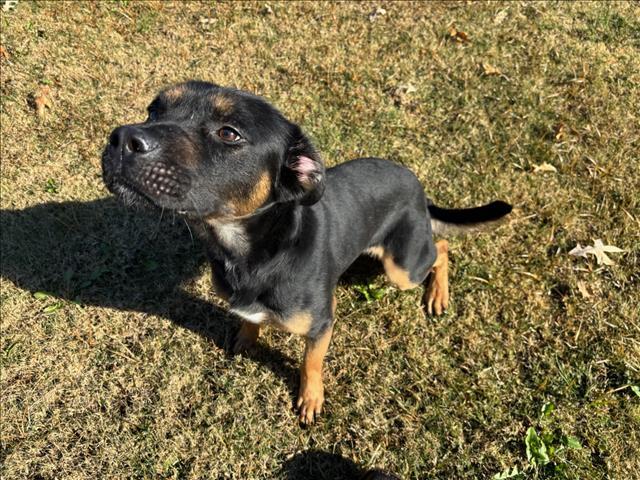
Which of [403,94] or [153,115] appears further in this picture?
[403,94]

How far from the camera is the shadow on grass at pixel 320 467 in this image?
365 cm

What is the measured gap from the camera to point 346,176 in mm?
3811

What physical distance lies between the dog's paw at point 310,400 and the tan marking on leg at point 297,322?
656 millimetres

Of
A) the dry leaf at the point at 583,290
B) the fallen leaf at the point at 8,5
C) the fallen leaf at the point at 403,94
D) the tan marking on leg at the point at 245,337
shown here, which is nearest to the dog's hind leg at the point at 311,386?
the tan marking on leg at the point at 245,337

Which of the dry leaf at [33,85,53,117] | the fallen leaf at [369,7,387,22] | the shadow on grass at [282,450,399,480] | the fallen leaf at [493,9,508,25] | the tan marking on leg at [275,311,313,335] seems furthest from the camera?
the fallen leaf at [369,7,387,22]

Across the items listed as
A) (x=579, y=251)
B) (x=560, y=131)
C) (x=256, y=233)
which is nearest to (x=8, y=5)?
(x=256, y=233)

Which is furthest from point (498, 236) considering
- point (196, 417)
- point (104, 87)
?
point (104, 87)

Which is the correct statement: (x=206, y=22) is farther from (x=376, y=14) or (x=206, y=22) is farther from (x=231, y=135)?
(x=231, y=135)

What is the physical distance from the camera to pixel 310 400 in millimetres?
3828

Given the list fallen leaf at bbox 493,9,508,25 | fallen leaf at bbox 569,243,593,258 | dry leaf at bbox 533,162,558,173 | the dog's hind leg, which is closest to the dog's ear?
the dog's hind leg

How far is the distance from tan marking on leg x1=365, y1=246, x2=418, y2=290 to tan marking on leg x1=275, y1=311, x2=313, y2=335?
3.73 feet

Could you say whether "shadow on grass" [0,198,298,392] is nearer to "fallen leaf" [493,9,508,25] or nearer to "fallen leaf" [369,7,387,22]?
"fallen leaf" [369,7,387,22]

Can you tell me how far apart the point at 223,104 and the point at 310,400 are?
243cm

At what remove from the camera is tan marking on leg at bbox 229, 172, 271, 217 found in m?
2.80
